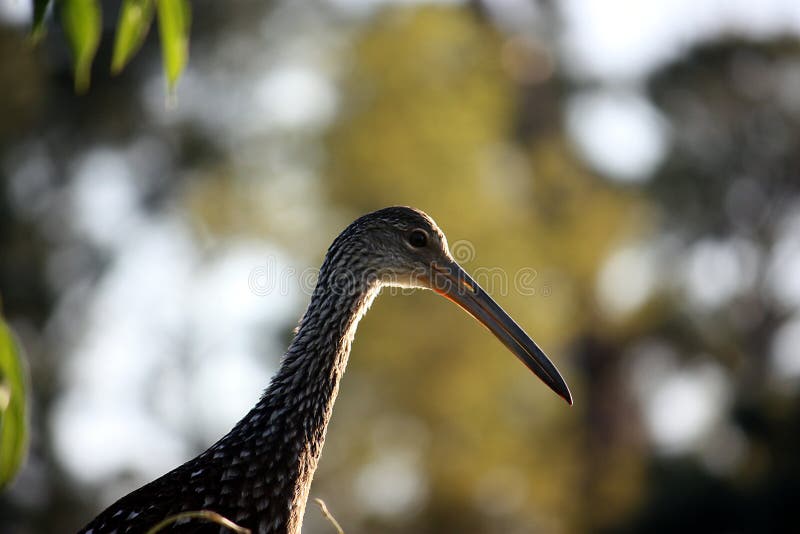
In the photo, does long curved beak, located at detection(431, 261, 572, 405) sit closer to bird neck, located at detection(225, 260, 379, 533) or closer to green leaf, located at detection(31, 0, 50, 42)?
bird neck, located at detection(225, 260, 379, 533)

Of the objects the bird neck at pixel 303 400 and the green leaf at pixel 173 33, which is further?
the bird neck at pixel 303 400

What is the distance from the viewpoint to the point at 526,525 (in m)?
22.8

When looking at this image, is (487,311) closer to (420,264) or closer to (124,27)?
(420,264)

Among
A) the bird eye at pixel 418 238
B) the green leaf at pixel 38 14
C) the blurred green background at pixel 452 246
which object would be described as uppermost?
the green leaf at pixel 38 14

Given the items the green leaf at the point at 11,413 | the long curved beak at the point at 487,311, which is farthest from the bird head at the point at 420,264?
the green leaf at the point at 11,413

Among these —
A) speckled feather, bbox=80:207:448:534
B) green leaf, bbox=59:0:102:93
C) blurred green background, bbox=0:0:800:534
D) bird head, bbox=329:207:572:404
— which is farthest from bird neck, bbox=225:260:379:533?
blurred green background, bbox=0:0:800:534

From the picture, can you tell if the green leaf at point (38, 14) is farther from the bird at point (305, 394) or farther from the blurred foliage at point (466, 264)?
the blurred foliage at point (466, 264)

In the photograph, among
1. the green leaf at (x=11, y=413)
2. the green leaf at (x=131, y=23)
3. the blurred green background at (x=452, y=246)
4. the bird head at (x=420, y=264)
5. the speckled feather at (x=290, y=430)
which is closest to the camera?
the green leaf at (x=11, y=413)

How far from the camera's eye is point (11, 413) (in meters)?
2.13

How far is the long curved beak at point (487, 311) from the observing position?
474 centimetres

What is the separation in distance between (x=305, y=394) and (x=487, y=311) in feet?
3.07

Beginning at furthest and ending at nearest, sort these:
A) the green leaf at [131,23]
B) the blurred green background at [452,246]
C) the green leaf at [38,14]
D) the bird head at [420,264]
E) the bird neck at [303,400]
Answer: the blurred green background at [452,246], the bird head at [420,264], the bird neck at [303,400], the green leaf at [131,23], the green leaf at [38,14]

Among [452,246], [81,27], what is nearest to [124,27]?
[81,27]

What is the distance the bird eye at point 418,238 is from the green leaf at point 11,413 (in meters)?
2.75
